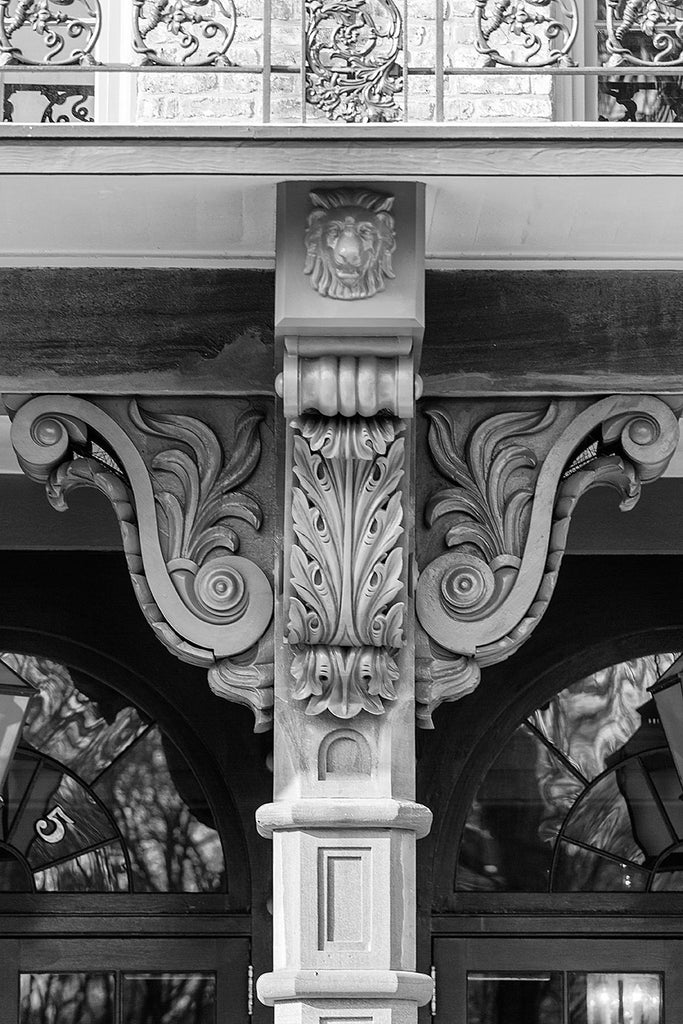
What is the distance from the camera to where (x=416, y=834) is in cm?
331

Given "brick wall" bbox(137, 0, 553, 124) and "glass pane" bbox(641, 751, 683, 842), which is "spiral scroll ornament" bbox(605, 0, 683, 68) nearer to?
"brick wall" bbox(137, 0, 553, 124)

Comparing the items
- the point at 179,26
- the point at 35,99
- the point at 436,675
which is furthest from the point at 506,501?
the point at 35,99

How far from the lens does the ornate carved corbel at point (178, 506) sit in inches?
134

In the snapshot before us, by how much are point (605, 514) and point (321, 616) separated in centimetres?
176

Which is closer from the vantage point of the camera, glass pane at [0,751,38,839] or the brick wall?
the brick wall

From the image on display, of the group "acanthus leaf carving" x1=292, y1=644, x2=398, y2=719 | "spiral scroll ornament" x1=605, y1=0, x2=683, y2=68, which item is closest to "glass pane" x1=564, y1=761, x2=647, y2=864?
"acanthus leaf carving" x1=292, y1=644, x2=398, y2=719

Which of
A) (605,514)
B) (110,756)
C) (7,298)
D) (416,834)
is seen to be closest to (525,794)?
(605,514)

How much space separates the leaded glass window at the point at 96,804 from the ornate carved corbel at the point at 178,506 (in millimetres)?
1444

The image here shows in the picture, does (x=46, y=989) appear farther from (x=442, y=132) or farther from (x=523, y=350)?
(x=442, y=132)

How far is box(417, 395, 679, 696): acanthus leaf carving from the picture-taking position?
134 inches

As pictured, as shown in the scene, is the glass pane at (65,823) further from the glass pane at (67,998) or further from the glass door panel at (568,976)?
the glass door panel at (568,976)

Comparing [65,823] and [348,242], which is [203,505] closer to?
[348,242]

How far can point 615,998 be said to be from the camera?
470cm

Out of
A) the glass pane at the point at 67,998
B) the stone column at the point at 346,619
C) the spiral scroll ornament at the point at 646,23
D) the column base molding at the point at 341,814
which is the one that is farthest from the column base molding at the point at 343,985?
the spiral scroll ornament at the point at 646,23
